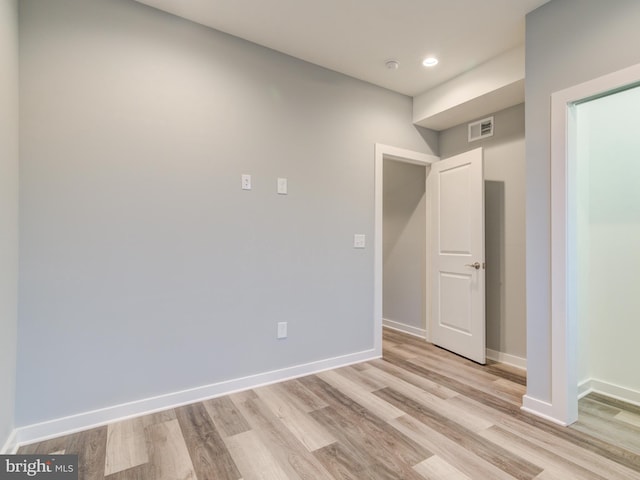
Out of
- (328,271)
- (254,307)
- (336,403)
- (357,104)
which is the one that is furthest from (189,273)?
(357,104)

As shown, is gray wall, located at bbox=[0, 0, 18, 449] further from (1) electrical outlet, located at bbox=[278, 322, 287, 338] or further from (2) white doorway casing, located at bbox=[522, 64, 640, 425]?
(2) white doorway casing, located at bbox=[522, 64, 640, 425]

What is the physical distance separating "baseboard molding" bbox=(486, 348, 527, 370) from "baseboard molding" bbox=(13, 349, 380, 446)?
4.76 ft

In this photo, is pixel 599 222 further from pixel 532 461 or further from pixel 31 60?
pixel 31 60

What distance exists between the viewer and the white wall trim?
1.93 m

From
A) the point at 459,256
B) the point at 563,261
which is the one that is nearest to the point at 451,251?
the point at 459,256

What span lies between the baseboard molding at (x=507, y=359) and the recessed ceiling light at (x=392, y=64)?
2786 mm

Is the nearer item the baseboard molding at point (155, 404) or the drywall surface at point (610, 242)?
the baseboard molding at point (155, 404)

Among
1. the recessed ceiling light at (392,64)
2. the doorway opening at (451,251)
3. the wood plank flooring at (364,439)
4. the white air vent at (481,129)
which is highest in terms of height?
the recessed ceiling light at (392,64)

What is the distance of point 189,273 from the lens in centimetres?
222

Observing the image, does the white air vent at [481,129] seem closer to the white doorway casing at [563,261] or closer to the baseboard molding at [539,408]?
the white doorway casing at [563,261]

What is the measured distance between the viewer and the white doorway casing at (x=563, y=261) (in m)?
1.93

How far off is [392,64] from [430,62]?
0.32m

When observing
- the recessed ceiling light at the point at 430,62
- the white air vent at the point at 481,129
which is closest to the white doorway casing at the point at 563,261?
the recessed ceiling light at the point at 430,62

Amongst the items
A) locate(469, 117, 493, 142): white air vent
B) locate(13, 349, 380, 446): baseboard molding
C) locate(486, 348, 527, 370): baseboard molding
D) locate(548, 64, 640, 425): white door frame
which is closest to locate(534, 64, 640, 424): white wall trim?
locate(548, 64, 640, 425): white door frame
